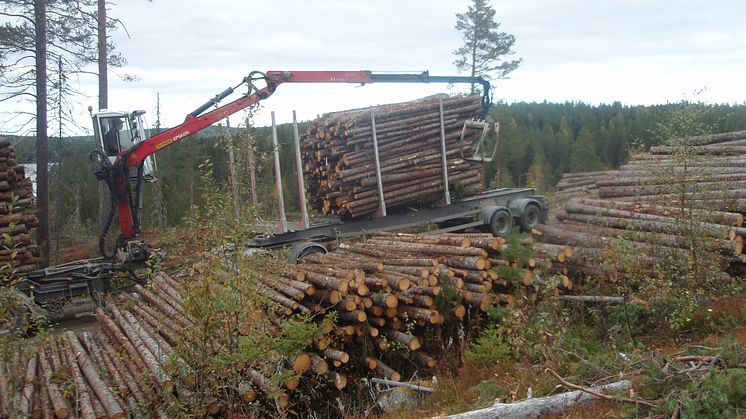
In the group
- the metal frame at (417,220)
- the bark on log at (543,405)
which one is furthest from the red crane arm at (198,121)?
the bark on log at (543,405)

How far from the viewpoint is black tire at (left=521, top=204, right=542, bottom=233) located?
14.9 m

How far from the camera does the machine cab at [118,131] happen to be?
45.8 feet

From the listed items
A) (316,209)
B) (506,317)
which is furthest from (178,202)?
(506,317)

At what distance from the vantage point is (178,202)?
3150cm

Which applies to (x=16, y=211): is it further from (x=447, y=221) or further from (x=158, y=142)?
(x=447, y=221)

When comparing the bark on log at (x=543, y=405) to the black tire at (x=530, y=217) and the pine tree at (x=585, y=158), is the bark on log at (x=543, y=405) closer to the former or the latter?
the black tire at (x=530, y=217)

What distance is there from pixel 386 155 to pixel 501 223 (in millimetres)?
3202

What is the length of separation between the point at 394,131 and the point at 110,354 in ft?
24.7

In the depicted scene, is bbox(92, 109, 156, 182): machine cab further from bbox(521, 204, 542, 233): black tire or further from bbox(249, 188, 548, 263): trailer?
bbox(521, 204, 542, 233): black tire

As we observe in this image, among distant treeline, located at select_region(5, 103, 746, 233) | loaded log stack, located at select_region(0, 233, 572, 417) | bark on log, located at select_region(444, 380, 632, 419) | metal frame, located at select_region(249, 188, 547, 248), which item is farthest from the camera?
distant treeline, located at select_region(5, 103, 746, 233)

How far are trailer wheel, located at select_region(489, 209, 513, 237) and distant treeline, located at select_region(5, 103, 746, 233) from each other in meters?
2.53

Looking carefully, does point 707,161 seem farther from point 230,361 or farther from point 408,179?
point 230,361

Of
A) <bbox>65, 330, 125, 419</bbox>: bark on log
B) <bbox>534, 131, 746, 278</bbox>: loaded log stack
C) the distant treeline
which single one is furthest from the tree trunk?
<bbox>534, 131, 746, 278</bbox>: loaded log stack

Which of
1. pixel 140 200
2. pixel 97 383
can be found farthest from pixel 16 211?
pixel 97 383
